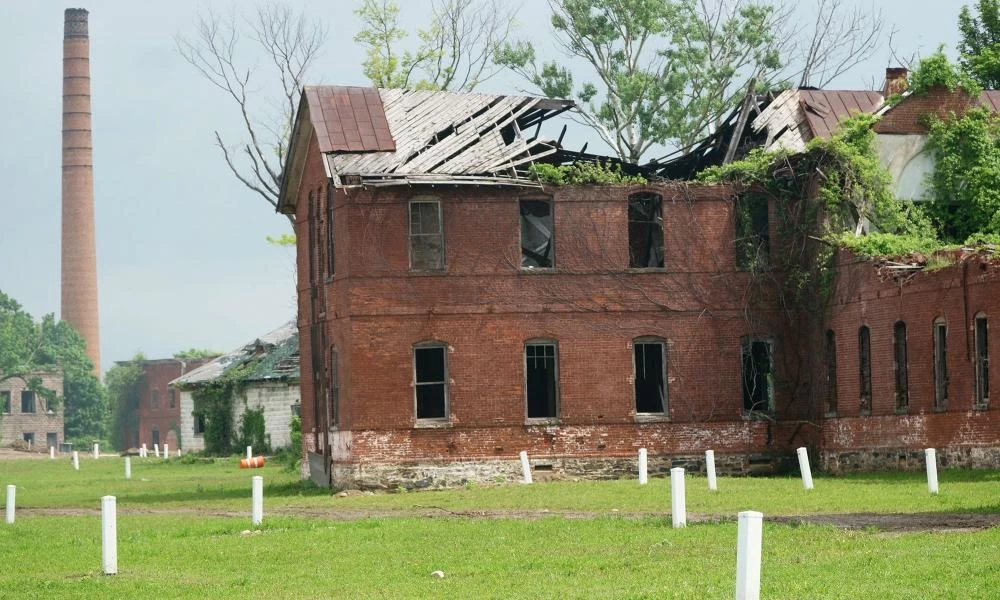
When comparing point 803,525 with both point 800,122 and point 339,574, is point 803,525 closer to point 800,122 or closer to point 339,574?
point 339,574

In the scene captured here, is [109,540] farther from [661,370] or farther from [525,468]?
[661,370]

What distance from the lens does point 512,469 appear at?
36000 mm

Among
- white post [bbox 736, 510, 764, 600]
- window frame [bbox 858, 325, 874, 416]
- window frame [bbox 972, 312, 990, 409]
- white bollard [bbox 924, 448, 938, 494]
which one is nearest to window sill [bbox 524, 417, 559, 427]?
window frame [bbox 858, 325, 874, 416]

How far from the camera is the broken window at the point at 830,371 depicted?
36375mm

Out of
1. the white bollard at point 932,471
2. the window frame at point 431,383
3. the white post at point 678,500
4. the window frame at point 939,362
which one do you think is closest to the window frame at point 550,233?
the window frame at point 431,383

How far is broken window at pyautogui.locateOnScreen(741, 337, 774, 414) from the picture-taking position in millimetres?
37594

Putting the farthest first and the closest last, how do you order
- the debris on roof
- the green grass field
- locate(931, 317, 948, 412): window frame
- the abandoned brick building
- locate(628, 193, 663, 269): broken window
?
the debris on roof, locate(628, 193, 663, 269): broken window, the abandoned brick building, locate(931, 317, 948, 412): window frame, the green grass field

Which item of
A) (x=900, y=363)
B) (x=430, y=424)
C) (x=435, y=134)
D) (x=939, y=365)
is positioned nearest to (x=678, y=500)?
(x=939, y=365)

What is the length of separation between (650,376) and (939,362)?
25.0ft

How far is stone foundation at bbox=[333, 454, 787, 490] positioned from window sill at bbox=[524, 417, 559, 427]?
2.58 ft

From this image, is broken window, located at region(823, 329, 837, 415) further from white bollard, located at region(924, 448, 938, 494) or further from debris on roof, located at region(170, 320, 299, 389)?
debris on roof, located at region(170, 320, 299, 389)

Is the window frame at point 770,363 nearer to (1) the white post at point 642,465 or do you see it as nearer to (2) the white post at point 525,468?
(1) the white post at point 642,465

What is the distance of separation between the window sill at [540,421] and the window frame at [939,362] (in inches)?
346

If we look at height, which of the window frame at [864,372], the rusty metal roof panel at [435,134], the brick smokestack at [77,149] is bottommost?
the window frame at [864,372]
